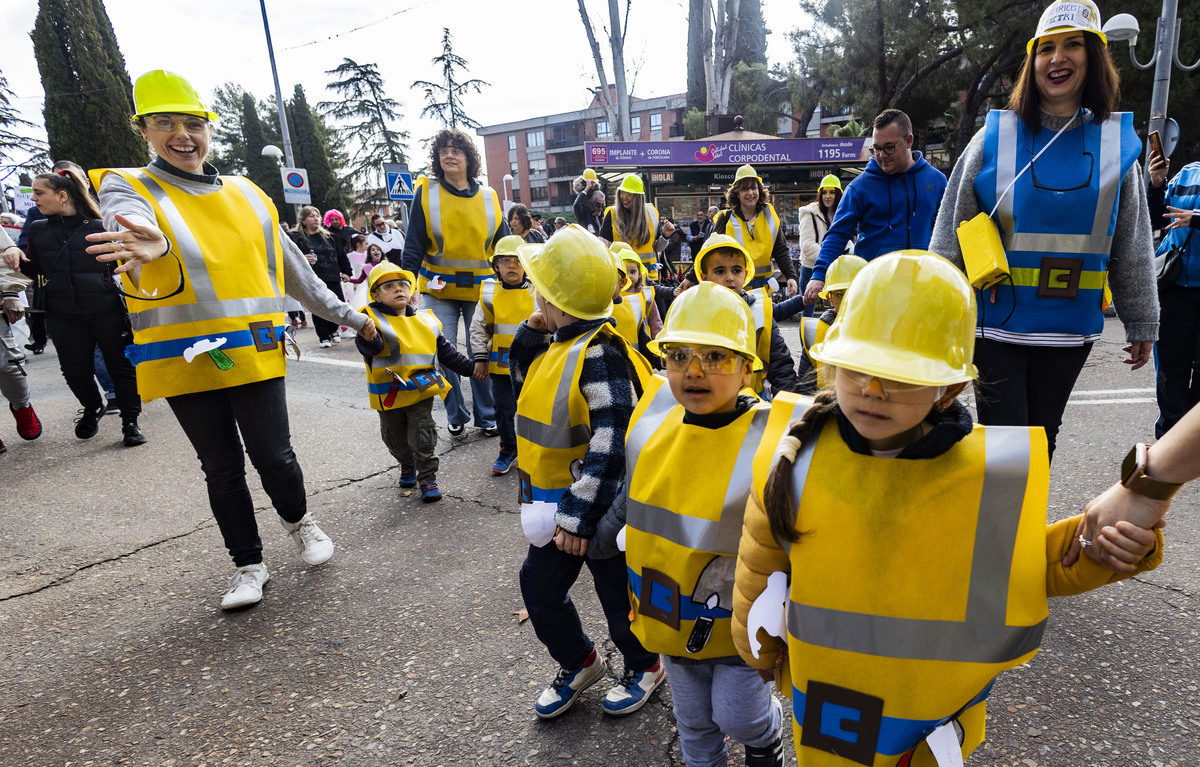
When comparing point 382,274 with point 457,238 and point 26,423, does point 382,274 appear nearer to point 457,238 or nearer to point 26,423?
point 457,238

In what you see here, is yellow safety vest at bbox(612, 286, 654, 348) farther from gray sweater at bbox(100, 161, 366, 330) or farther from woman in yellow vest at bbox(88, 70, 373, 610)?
woman in yellow vest at bbox(88, 70, 373, 610)

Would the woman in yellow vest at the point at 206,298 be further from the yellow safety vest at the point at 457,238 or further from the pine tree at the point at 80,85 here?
the pine tree at the point at 80,85

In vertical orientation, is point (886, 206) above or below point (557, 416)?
above

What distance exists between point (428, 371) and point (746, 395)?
2.78m

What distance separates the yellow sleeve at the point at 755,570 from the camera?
4.26 ft

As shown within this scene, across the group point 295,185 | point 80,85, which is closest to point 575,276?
point 295,185

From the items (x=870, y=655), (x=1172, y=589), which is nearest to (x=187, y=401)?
(x=870, y=655)

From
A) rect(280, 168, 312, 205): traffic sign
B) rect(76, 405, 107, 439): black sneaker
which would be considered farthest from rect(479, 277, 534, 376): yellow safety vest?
A: rect(280, 168, 312, 205): traffic sign

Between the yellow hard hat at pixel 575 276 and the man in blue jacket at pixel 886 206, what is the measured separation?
2.00 metres

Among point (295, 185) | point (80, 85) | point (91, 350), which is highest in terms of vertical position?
point (80, 85)

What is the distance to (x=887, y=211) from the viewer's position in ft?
12.3

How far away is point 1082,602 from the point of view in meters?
2.69

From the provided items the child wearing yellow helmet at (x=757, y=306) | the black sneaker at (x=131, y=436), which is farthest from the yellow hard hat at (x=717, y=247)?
the black sneaker at (x=131, y=436)

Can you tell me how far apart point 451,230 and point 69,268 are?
3.08m
